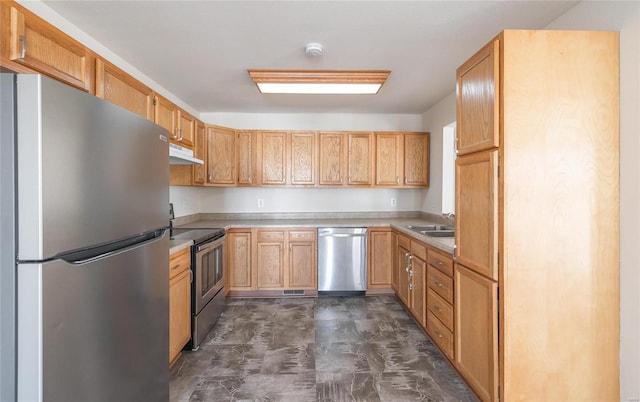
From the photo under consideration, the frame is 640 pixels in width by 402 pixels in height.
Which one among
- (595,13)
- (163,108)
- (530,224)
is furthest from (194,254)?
(595,13)

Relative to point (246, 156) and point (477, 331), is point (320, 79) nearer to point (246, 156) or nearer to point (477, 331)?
point (246, 156)

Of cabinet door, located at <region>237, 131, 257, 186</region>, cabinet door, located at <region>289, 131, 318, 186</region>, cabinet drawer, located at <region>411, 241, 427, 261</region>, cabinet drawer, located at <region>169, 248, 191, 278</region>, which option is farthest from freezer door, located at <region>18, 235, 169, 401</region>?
cabinet door, located at <region>289, 131, 318, 186</region>

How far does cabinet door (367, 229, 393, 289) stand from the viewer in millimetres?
3605

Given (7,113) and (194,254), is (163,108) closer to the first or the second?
(194,254)

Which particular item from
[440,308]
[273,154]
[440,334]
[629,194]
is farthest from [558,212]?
[273,154]

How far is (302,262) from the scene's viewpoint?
11.7 feet

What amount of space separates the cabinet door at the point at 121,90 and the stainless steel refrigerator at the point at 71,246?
2.98 feet

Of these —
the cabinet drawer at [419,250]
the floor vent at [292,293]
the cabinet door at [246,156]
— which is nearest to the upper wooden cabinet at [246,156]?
the cabinet door at [246,156]

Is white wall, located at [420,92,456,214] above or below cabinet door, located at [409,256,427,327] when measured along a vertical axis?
above

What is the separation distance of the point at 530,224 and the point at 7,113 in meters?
2.01

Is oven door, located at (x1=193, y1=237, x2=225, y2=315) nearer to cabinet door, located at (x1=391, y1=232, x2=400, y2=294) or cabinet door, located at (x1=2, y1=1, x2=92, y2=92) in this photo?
cabinet door, located at (x1=2, y1=1, x2=92, y2=92)

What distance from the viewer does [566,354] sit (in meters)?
1.46

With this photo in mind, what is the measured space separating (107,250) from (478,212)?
177 cm

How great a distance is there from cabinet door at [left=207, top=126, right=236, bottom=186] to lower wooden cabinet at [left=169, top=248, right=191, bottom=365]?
60.1 inches
